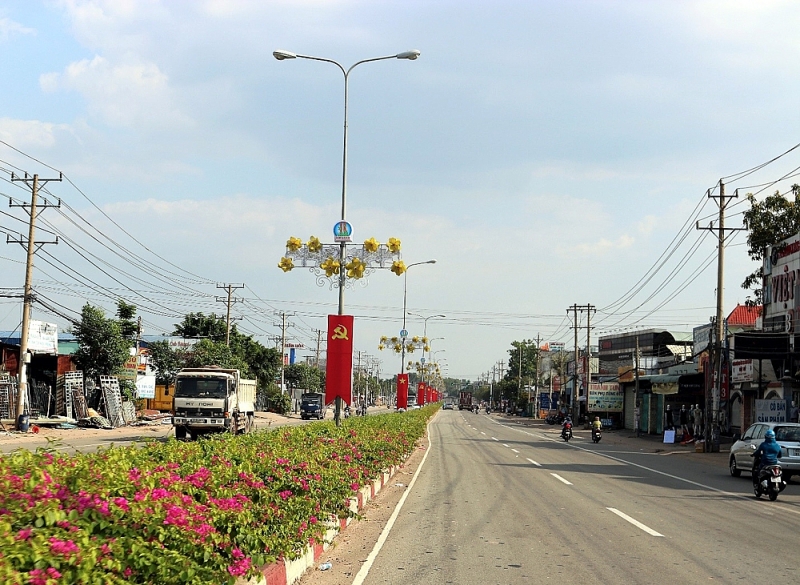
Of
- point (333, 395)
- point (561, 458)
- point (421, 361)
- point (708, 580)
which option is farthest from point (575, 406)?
point (708, 580)

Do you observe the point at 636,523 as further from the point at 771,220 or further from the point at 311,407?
the point at 311,407

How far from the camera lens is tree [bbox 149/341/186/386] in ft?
204

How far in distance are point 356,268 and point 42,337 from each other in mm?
30845

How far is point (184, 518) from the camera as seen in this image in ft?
18.2

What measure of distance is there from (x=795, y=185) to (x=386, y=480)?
3183cm

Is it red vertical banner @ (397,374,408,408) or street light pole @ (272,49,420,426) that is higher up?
street light pole @ (272,49,420,426)

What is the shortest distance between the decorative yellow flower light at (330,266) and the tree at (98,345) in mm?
29037

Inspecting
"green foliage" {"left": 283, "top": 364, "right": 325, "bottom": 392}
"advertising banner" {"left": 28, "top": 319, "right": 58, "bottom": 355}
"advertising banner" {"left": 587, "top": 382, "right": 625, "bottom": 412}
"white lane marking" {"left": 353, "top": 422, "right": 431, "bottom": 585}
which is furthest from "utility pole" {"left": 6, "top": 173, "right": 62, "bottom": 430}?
"green foliage" {"left": 283, "top": 364, "right": 325, "bottom": 392}

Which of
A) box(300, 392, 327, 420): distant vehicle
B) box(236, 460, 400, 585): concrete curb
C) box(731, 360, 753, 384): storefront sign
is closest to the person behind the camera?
box(236, 460, 400, 585): concrete curb

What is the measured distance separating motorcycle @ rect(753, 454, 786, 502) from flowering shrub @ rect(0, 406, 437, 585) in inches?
486

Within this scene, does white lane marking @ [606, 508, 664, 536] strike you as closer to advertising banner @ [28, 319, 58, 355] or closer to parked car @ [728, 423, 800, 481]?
parked car @ [728, 423, 800, 481]

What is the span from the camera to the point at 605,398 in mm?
68562

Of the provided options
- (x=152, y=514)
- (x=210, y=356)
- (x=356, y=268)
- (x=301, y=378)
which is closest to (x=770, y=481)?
(x=356, y=268)

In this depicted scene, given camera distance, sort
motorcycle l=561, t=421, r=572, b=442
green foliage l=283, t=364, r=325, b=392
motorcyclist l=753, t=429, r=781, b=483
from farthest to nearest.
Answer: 1. green foliage l=283, t=364, r=325, b=392
2. motorcycle l=561, t=421, r=572, b=442
3. motorcyclist l=753, t=429, r=781, b=483
